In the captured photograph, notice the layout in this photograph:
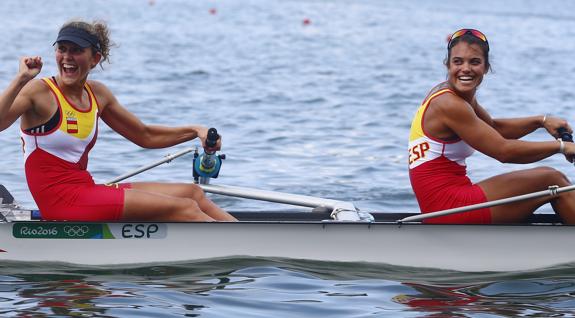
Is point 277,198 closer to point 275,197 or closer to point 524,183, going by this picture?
point 275,197

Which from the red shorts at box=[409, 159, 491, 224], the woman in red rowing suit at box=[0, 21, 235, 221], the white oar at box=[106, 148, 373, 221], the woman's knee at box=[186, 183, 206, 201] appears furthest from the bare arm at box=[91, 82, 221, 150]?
the red shorts at box=[409, 159, 491, 224]

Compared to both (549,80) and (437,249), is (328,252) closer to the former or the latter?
(437,249)

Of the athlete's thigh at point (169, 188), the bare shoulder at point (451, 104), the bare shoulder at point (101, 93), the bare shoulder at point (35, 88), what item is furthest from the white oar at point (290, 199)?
the bare shoulder at point (35, 88)

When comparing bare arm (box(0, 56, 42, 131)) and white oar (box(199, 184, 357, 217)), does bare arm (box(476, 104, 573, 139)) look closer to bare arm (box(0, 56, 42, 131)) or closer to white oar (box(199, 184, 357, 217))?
white oar (box(199, 184, 357, 217))

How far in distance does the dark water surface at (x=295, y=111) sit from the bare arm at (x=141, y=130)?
107cm

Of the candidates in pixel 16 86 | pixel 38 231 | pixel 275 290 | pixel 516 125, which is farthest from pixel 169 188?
pixel 516 125

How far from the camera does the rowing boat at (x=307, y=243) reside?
797cm

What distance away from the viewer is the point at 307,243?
26.7 feet

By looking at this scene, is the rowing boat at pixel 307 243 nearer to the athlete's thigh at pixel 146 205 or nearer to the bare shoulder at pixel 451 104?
the athlete's thigh at pixel 146 205

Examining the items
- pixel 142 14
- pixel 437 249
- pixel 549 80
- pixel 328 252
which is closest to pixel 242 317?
pixel 328 252

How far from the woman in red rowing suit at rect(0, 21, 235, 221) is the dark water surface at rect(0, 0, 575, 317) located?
0.45m

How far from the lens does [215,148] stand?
338 inches

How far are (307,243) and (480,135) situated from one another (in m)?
1.45

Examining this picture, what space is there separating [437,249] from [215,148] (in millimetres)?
1831
